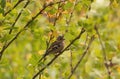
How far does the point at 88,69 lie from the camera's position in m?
2.79

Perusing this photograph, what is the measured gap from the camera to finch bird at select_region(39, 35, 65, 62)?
224 cm

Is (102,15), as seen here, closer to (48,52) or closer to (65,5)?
(65,5)

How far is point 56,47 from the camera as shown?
7.37ft

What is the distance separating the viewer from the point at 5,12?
2.17m

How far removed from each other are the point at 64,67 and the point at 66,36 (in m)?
0.36

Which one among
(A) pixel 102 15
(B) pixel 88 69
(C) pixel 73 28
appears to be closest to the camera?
(A) pixel 102 15

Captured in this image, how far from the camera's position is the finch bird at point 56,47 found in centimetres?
224

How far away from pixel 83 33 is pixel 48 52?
7.6 inches

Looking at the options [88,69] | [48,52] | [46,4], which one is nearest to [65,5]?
[46,4]

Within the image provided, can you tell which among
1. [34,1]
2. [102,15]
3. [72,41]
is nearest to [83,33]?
[72,41]

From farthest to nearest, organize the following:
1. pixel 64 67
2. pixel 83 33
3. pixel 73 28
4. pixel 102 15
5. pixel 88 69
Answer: pixel 88 69 < pixel 64 67 < pixel 83 33 < pixel 73 28 < pixel 102 15

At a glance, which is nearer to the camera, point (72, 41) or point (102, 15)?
point (102, 15)

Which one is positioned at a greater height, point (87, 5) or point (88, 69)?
point (87, 5)

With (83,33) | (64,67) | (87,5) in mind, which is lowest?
(64,67)
